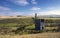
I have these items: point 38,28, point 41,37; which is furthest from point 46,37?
point 38,28

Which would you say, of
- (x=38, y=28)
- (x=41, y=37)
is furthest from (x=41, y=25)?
(x=41, y=37)

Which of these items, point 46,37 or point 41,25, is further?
point 41,25

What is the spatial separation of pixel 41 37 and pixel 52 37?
1.61m

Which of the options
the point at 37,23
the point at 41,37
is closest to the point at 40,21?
the point at 37,23

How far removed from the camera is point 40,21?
107 ft

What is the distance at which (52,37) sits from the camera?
811 inches

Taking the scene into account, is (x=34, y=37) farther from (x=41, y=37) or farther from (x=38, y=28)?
(x=38, y=28)

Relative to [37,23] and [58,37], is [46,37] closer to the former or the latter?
[58,37]

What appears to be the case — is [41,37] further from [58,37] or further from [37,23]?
[37,23]

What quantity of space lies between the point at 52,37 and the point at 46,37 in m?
0.88

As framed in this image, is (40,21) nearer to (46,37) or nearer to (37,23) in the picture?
(37,23)

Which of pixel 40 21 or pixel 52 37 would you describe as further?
pixel 40 21

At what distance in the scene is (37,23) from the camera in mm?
32781

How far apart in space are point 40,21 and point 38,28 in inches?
70.9
